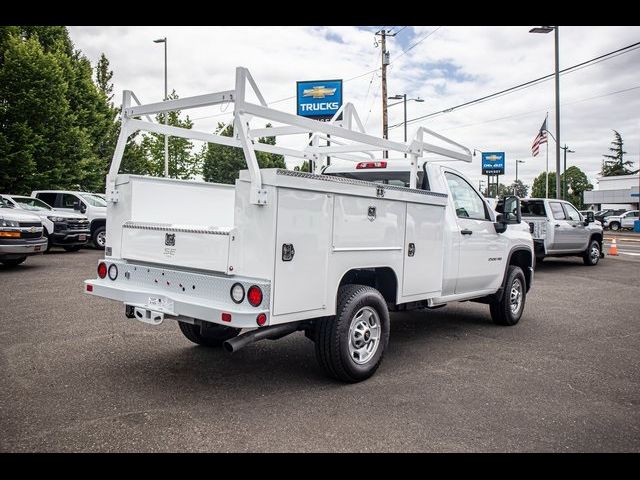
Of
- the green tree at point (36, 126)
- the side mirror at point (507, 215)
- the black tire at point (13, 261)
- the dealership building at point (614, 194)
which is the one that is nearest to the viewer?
the side mirror at point (507, 215)

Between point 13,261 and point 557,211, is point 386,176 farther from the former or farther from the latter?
point 13,261

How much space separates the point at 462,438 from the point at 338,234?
180 centimetres

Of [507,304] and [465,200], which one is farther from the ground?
[465,200]

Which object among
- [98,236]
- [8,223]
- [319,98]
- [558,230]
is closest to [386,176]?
[8,223]

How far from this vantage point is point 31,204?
16.2 meters

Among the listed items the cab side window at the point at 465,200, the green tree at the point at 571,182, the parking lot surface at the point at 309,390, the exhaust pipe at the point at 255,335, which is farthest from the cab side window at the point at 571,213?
the green tree at the point at 571,182

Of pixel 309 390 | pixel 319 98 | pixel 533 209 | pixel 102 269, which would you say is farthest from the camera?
pixel 319 98

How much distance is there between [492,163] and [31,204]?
40.7 meters

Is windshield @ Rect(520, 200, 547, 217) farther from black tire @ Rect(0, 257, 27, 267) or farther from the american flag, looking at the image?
the american flag

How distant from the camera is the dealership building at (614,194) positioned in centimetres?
7340

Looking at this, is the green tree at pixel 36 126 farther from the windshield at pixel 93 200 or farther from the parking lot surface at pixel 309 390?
the parking lot surface at pixel 309 390

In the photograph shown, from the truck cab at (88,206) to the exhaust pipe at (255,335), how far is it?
47.5 feet

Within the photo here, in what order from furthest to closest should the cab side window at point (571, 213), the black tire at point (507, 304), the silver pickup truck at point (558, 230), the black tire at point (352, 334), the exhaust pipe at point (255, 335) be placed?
the cab side window at point (571, 213) → the silver pickup truck at point (558, 230) → the black tire at point (507, 304) → the black tire at point (352, 334) → the exhaust pipe at point (255, 335)

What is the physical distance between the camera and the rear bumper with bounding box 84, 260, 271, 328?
13.0 ft
